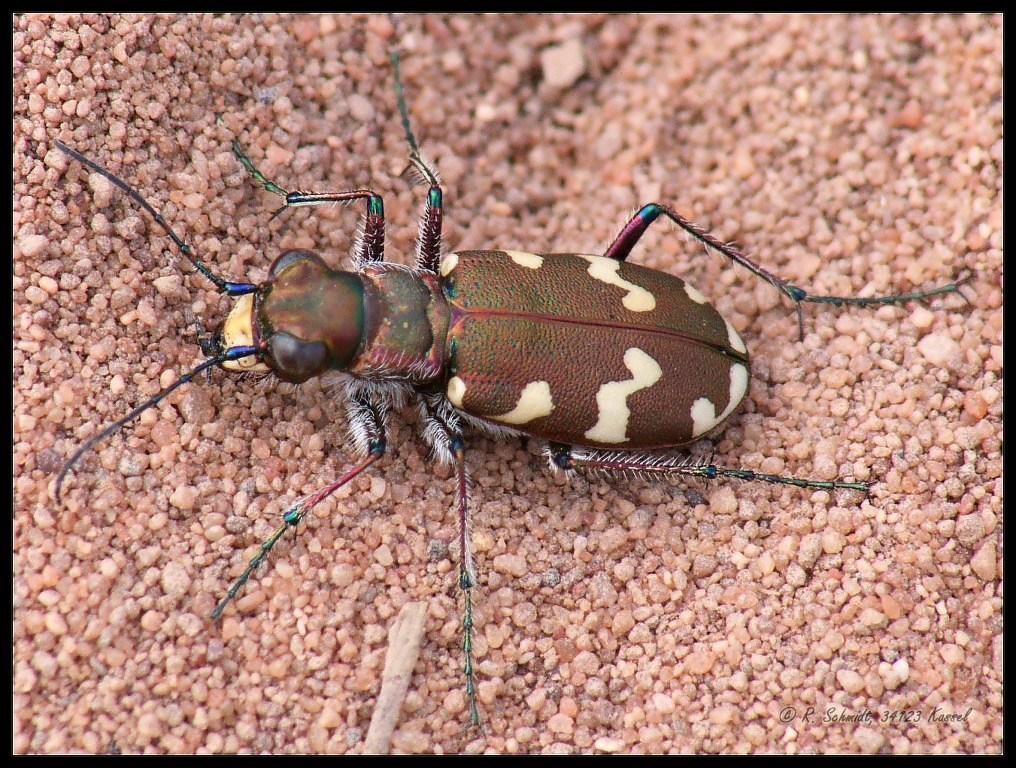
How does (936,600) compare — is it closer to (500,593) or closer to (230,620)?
(500,593)

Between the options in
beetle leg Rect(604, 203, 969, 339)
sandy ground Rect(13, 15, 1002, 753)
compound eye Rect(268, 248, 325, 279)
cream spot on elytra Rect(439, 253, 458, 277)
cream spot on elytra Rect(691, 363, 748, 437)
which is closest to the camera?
sandy ground Rect(13, 15, 1002, 753)

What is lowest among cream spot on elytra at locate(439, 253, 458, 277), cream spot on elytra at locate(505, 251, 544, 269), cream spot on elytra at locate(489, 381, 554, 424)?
cream spot on elytra at locate(489, 381, 554, 424)

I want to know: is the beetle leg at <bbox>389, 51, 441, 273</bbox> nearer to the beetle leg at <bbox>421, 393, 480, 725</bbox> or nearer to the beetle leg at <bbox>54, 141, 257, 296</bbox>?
the beetle leg at <bbox>421, 393, 480, 725</bbox>

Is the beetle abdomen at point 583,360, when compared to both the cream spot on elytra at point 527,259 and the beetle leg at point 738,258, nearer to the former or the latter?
the cream spot on elytra at point 527,259

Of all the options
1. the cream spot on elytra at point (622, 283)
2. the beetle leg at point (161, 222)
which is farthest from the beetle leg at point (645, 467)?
the beetle leg at point (161, 222)

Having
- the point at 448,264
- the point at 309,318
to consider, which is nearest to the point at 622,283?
the point at 448,264

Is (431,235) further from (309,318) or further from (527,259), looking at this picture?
(309,318)

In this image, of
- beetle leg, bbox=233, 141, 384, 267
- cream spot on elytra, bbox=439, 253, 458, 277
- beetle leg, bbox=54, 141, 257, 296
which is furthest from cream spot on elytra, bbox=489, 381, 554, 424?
beetle leg, bbox=54, 141, 257, 296
